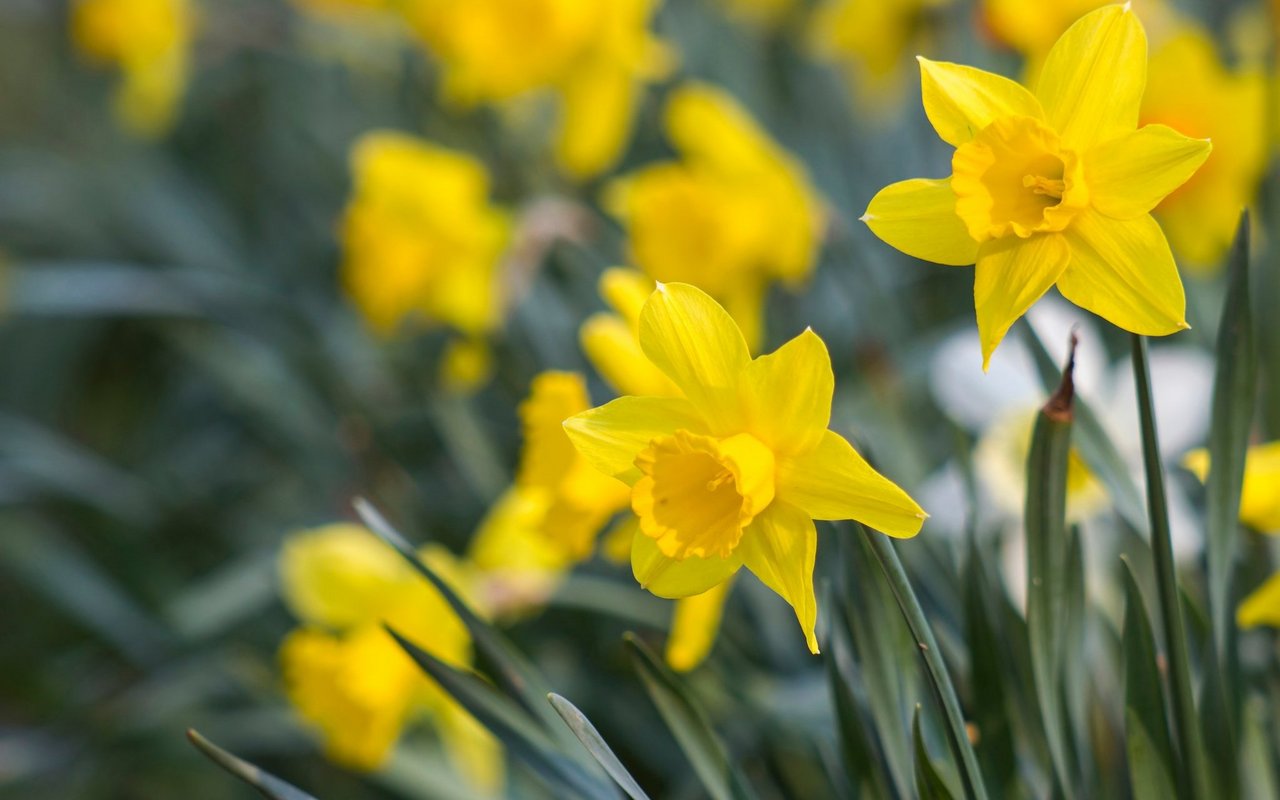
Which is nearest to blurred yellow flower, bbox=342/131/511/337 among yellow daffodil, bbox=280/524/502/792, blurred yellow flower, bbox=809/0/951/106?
yellow daffodil, bbox=280/524/502/792

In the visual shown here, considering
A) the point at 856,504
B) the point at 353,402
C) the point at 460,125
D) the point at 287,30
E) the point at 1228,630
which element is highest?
the point at 287,30

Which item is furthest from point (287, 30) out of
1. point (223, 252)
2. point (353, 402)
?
point (353, 402)

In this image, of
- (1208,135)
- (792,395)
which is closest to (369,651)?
(792,395)

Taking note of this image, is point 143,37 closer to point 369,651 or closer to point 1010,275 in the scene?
point 369,651

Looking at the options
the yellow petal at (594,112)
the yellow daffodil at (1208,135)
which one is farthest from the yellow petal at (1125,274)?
the yellow petal at (594,112)

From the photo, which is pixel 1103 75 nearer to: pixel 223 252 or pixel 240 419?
pixel 240 419

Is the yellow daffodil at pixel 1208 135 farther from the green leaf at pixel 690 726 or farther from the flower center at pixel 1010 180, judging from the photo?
the green leaf at pixel 690 726
